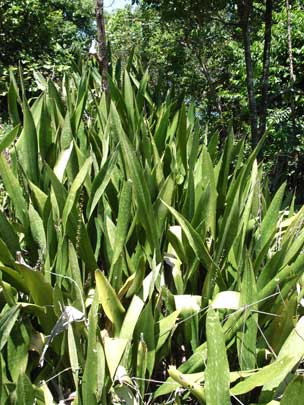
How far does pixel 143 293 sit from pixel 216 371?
0.35 meters

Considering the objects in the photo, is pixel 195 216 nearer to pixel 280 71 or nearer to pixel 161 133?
pixel 161 133

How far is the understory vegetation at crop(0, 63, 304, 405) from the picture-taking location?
986 mm

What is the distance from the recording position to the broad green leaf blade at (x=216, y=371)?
856 mm

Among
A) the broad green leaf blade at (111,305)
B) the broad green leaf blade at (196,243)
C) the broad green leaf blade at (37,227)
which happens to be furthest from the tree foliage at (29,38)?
the broad green leaf blade at (111,305)

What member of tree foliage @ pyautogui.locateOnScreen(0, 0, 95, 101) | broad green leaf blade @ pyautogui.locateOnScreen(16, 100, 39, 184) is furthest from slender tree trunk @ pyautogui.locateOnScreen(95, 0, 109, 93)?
tree foliage @ pyautogui.locateOnScreen(0, 0, 95, 101)

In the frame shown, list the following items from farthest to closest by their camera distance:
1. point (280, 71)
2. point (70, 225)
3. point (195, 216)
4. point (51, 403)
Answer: point (280, 71) → point (195, 216) → point (70, 225) → point (51, 403)

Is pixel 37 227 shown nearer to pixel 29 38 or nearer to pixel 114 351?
pixel 114 351

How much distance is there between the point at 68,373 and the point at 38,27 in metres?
6.60

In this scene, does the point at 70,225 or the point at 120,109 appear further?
the point at 120,109

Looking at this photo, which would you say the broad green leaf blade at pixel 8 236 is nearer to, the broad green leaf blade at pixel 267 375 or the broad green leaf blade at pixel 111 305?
the broad green leaf blade at pixel 111 305

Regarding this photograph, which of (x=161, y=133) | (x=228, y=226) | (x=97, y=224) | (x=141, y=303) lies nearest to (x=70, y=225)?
(x=97, y=224)

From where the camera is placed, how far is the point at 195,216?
142 centimetres

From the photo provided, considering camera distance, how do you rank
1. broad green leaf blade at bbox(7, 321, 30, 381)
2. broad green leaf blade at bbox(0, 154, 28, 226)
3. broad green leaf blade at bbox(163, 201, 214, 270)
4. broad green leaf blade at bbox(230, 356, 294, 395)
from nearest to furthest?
broad green leaf blade at bbox(230, 356, 294, 395) < broad green leaf blade at bbox(7, 321, 30, 381) < broad green leaf blade at bbox(163, 201, 214, 270) < broad green leaf blade at bbox(0, 154, 28, 226)

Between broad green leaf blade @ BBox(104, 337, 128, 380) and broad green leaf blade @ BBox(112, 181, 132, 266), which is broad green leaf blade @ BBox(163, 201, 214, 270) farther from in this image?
broad green leaf blade @ BBox(104, 337, 128, 380)
